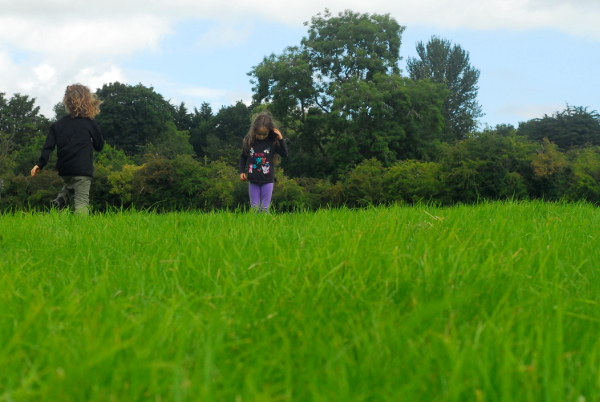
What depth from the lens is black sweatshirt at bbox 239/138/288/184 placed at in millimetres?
8086

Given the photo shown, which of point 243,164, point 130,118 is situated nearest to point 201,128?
point 130,118

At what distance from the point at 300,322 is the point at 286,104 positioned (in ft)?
122

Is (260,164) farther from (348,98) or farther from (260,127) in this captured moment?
(348,98)

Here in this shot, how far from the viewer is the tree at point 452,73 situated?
61.9 meters

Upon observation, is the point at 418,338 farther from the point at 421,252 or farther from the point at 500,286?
the point at 421,252

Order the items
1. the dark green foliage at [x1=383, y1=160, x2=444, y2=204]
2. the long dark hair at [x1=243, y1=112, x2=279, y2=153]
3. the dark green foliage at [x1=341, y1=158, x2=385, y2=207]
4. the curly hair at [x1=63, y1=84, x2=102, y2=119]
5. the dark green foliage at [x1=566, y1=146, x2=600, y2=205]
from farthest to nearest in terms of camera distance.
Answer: the dark green foliage at [x1=341, y1=158, x2=385, y2=207], the dark green foliage at [x1=383, y1=160, x2=444, y2=204], the dark green foliage at [x1=566, y1=146, x2=600, y2=205], the long dark hair at [x1=243, y1=112, x2=279, y2=153], the curly hair at [x1=63, y1=84, x2=102, y2=119]

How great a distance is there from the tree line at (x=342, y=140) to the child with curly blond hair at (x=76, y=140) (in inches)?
41.5

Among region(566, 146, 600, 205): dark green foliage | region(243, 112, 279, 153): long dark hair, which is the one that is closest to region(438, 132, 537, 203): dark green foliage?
region(566, 146, 600, 205): dark green foliage

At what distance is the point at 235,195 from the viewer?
25.6 m

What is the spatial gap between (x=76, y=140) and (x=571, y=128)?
156ft

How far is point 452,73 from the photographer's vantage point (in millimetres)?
64438

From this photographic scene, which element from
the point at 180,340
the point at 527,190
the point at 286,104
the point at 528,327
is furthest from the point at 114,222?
the point at 286,104

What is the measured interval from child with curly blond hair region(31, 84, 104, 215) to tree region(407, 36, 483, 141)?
57.3 meters

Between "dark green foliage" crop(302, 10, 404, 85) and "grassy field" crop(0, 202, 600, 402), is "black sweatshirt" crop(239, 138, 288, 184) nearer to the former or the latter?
"grassy field" crop(0, 202, 600, 402)
